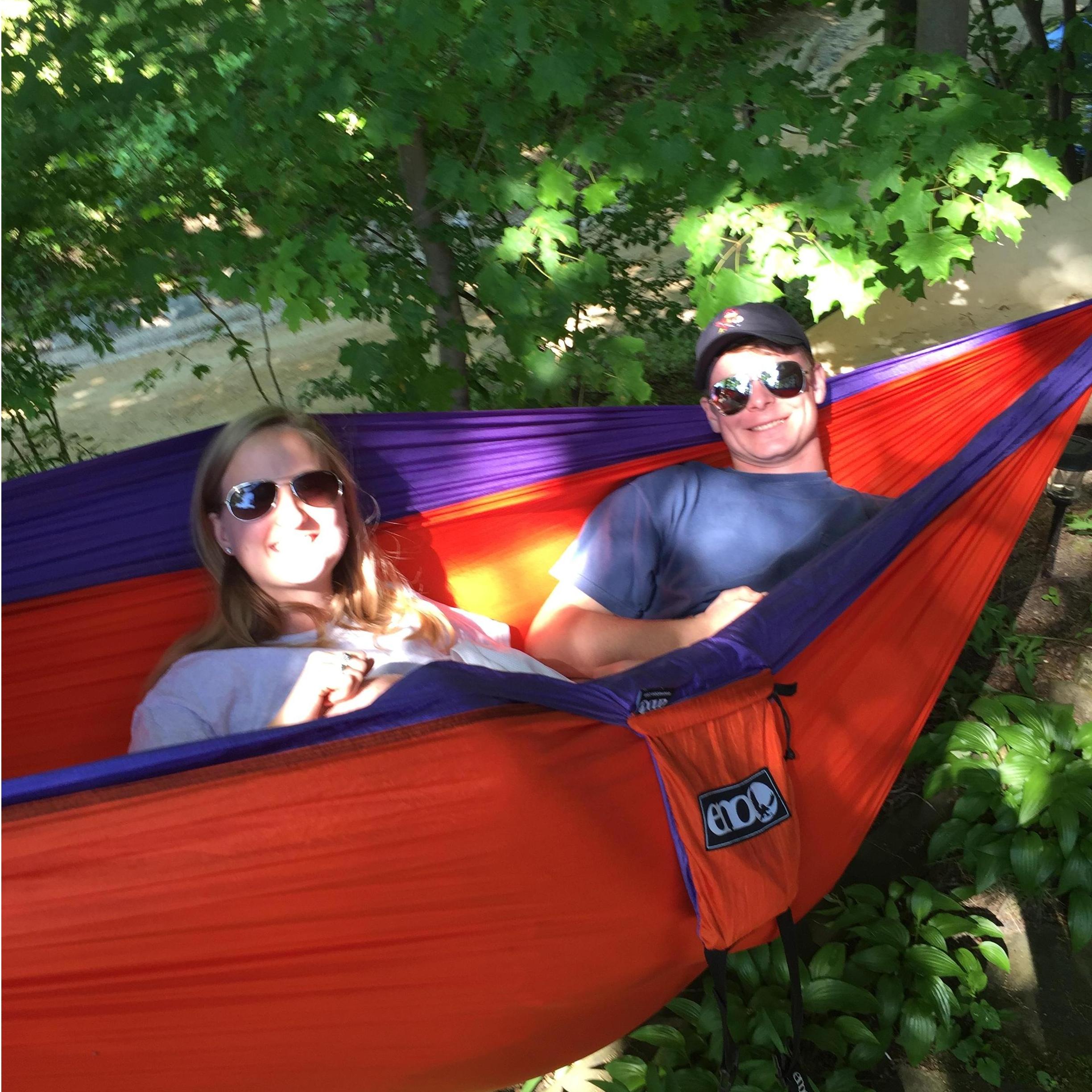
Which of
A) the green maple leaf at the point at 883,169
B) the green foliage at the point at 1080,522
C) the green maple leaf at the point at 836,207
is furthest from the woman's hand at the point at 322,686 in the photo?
the green foliage at the point at 1080,522

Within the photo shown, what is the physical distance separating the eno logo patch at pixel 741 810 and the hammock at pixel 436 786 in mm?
22

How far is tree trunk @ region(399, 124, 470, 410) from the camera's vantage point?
2270mm

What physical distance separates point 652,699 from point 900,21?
9.63ft

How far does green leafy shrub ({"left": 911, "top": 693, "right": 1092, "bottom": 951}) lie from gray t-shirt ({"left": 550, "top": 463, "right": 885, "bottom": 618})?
540 millimetres

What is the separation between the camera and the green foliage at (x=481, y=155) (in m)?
1.85

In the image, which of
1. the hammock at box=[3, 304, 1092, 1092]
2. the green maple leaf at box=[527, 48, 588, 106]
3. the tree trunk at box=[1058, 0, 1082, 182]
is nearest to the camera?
the hammock at box=[3, 304, 1092, 1092]

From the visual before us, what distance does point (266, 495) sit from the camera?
1.39 metres

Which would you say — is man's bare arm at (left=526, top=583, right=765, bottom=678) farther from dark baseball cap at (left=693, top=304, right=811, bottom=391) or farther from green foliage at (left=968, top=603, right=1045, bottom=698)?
green foliage at (left=968, top=603, right=1045, bottom=698)

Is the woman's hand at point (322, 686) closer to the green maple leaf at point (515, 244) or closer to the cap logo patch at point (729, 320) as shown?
the cap logo patch at point (729, 320)

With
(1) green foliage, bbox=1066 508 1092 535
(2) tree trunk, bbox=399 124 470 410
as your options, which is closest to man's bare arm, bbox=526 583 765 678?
(2) tree trunk, bbox=399 124 470 410

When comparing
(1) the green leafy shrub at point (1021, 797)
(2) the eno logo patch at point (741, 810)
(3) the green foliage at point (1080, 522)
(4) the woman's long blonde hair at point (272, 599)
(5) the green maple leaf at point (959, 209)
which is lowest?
(1) the green leafy shrub at point (1021, 797)

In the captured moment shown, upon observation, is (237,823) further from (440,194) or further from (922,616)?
(440,194)

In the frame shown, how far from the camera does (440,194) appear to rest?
2.09 meters

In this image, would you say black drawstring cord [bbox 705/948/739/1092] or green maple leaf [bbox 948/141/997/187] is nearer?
black drawstring cord [bbox 705/948/739/1092]
